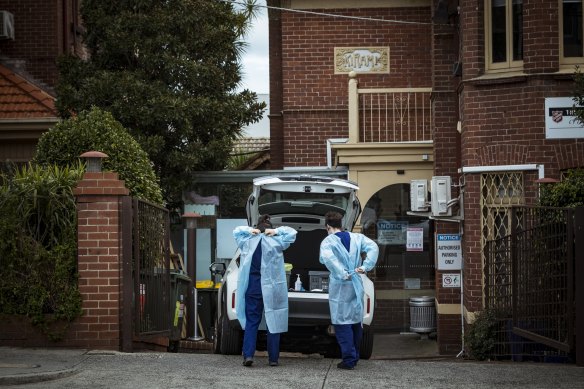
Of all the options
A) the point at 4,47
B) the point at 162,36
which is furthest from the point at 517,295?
the point at 4,47

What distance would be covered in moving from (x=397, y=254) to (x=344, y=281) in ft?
36.7

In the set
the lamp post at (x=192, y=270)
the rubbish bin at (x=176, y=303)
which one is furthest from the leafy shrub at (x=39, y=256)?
the lamp post at (x=192, y=270)

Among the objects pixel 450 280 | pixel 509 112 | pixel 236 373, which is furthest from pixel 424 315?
pixel 236 373

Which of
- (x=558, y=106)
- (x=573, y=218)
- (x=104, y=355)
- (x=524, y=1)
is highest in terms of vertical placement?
(x=524, y=1)

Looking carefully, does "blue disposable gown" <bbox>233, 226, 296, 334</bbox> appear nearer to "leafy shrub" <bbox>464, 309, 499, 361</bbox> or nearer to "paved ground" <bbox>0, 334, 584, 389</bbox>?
"paved ground" <bbox>0, 334, 584, 389</bbox>

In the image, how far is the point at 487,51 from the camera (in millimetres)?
18250

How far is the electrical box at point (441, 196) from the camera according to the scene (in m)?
19.3

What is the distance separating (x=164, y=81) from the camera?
24328mm

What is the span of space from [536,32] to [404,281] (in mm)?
6919

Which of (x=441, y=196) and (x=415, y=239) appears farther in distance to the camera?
(x=415, y=239)

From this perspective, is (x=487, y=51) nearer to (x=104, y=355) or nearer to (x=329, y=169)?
(x=329, y=169)

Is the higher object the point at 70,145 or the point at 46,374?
the point at 70,145

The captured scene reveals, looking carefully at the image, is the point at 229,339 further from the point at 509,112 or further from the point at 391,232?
the point at 391,232

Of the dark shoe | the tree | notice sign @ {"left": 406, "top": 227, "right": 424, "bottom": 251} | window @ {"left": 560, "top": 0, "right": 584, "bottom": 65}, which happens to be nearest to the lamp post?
the tree
